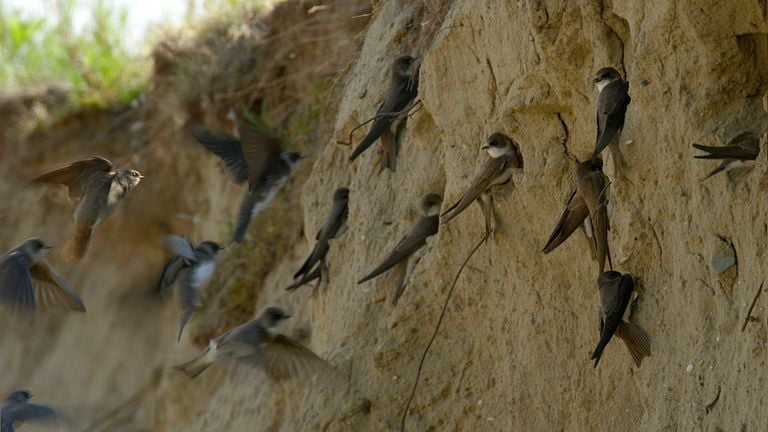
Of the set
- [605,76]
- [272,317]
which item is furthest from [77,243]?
[605,76]

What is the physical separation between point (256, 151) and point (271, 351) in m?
1.29

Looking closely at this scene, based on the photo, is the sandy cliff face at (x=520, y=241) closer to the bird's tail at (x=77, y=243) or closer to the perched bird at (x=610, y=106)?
the perched bird at (x=610, y=106)

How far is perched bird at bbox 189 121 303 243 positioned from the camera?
650cm

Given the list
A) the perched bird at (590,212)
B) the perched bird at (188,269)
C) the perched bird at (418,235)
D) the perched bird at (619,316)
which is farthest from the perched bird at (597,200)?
the perched bird at (188,269)

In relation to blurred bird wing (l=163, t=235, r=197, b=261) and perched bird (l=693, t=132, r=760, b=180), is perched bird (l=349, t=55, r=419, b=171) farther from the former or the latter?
perched bird (l=693, t=132, r=760, b=180)

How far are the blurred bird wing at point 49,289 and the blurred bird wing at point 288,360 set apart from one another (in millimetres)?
934

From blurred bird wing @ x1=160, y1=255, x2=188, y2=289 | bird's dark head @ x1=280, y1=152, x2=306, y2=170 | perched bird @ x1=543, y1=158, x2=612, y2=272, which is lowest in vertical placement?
blurred bird wing @ x1=160, y1=255, x2=188, y2=289

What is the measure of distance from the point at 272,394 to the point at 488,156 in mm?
2173

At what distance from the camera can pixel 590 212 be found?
4324mm

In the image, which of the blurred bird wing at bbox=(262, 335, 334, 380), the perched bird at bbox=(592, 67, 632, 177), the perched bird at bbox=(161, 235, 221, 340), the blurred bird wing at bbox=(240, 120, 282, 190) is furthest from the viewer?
the blurred bird wing at bbox=(240, 120, 282, 190)

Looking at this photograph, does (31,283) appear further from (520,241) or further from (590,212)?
(590,212)

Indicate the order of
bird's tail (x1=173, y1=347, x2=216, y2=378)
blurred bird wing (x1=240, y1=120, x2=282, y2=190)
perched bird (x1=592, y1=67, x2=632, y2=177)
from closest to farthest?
perched bird (x1=592, y1=67, x2=632, y2=177)
bird's tail (x1=173, y1=347, x2=216, y2=378)
blurred bird wing (x1=240, y1=120, x2=282, y2=190)

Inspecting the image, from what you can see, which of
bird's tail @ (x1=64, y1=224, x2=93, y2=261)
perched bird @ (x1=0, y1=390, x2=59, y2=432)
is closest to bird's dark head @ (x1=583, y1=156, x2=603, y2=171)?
bird's tail @ (x1=64, y1=224, x2=93, y2=261)

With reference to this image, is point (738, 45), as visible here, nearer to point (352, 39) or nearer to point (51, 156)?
point (352, 39)
